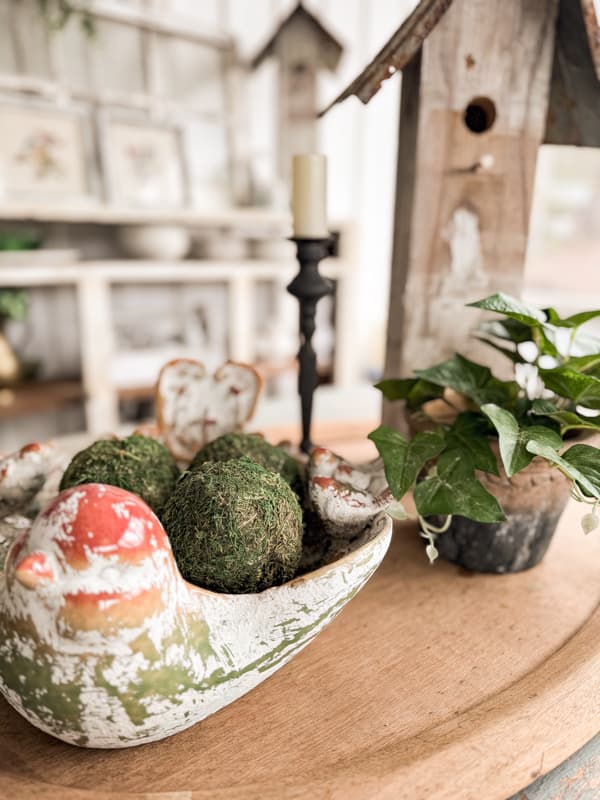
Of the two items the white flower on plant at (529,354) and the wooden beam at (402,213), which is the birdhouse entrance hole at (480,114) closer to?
the wooden beam at (402,213)

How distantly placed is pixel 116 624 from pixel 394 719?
27cm

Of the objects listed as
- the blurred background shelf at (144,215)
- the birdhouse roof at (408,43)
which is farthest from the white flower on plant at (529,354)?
the blurred background shelf at (144,215)

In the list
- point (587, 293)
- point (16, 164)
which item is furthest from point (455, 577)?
point (587, 293)

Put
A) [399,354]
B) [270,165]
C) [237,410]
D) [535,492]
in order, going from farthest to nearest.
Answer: [270,165]
[399,354]
[237,410]
[535,492]

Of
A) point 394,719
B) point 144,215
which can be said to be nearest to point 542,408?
point 394,719

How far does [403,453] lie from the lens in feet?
1.97

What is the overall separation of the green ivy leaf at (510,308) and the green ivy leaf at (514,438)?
11cm

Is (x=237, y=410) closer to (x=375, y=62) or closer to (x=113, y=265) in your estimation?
(x=375, y=62)

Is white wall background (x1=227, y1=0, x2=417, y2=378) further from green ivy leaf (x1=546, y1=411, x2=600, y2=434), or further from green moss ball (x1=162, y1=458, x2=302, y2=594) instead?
green moss ball (x1=162, y1=458, x2=302, y2=594)

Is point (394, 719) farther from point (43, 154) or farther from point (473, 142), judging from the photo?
point (43, 154)

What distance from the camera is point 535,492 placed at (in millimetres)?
653

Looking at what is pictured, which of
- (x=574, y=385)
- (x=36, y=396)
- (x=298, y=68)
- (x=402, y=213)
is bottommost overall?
(x=36, y=396)

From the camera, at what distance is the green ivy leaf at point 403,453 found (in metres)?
0.58

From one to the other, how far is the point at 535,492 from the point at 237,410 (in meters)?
0.39
